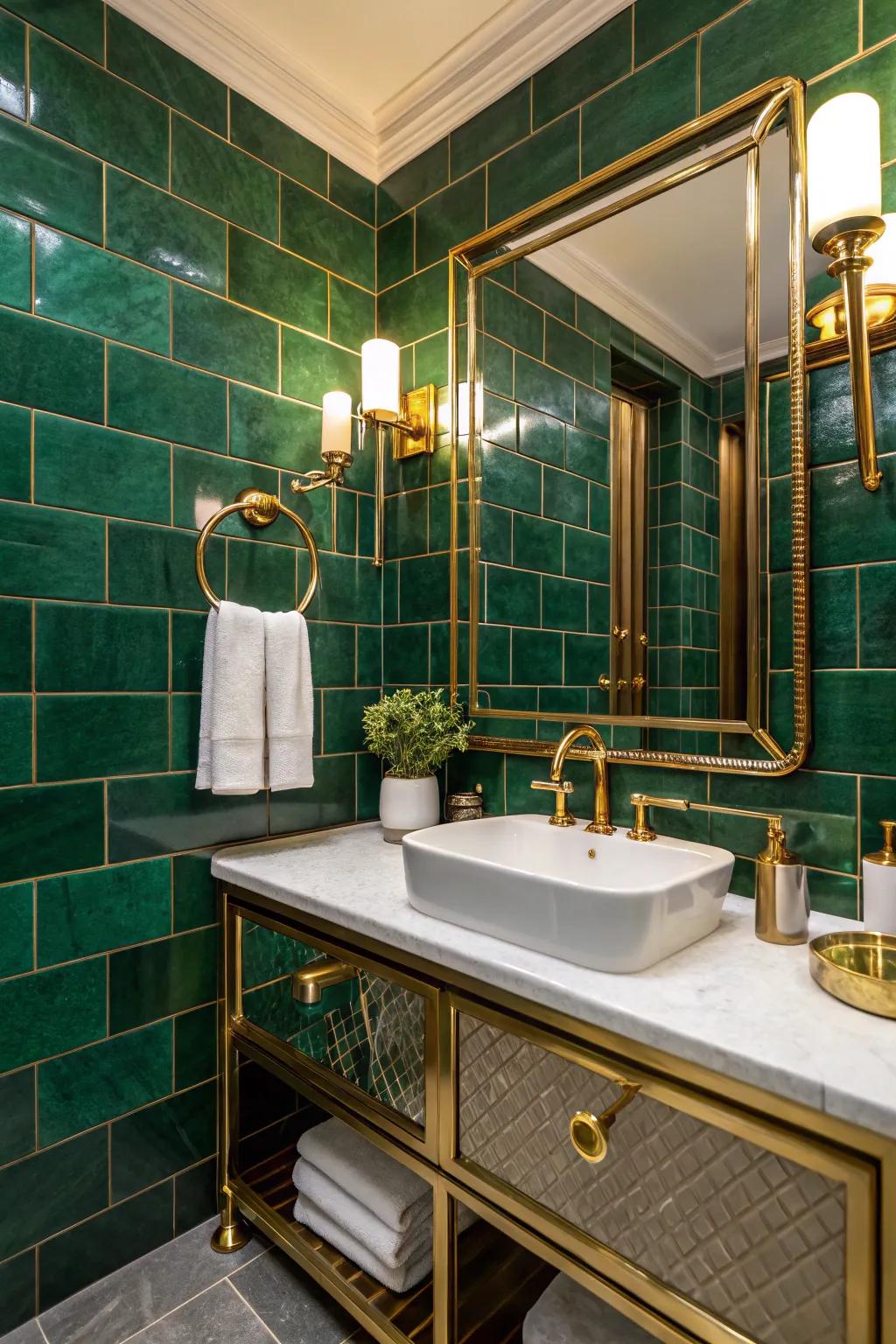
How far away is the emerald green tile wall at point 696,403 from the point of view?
3.67 ft

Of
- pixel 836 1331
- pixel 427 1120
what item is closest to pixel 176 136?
pixel 427 1120

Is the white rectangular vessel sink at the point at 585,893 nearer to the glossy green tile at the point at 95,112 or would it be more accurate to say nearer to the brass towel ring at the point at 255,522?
the brass towel ring at the point at 255,522

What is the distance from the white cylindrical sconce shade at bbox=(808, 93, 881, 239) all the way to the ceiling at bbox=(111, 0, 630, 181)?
725mm

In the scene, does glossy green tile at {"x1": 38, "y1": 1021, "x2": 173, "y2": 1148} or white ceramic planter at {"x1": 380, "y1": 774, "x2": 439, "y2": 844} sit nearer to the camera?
glossy green tile at {"x1": 38, "y1": 1021, "x2": 173, "y2": 1148}

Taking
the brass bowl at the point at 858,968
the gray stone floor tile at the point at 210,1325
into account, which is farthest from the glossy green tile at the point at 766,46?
the gray stone floor tile at the point at 210,1325

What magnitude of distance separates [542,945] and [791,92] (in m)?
1.40

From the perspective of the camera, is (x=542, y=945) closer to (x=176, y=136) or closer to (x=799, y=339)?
(x=799, y=339)

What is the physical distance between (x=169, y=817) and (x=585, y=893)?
0.96 metres

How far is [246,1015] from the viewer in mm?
1456

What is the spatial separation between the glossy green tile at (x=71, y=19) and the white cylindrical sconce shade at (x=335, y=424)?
75 centimetres

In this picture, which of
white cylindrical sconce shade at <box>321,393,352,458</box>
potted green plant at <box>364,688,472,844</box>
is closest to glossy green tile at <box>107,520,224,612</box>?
white cylindrical sconce shade at <box>321,393,352,458</box>

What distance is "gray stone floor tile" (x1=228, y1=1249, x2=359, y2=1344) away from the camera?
1.26 m

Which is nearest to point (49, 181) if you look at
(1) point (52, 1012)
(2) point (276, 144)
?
(2) point (276, 144)

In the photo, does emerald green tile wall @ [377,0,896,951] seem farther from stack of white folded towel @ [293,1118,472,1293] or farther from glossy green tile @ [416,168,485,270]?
stack of white folded towel @ [293,1118,472,1293]
